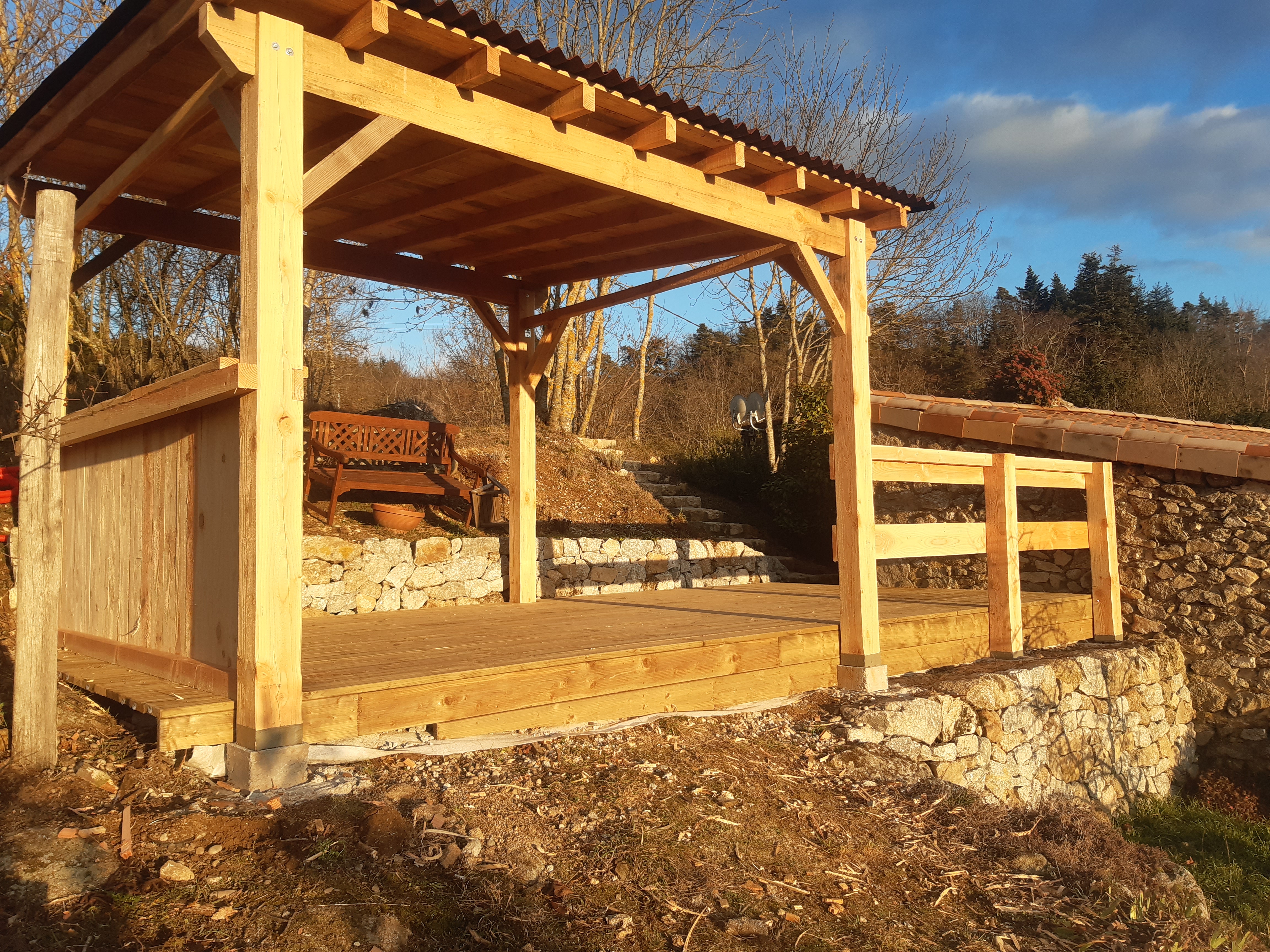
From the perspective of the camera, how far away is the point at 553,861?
114 inches

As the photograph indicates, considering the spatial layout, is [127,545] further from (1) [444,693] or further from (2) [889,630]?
(2) [889,630]

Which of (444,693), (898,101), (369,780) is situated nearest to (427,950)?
(369,780)

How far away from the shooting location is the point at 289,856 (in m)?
2.64

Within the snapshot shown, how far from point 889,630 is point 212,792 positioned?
160 inches

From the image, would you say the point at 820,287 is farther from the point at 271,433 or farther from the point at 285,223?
the point at 271,433

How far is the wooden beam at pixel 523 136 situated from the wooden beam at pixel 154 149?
0.29m

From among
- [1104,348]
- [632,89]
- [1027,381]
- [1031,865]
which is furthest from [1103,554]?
[1104,348]

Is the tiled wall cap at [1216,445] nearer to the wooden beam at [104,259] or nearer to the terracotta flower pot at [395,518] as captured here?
the terracotta flower pot at [395,518]

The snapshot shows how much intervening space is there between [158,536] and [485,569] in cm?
357

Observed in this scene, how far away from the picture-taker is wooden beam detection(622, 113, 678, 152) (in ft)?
14.3

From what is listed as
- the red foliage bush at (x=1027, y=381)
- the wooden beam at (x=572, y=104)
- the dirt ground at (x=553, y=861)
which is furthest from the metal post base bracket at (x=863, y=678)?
the red foliage bush at (x=1027, y=381)

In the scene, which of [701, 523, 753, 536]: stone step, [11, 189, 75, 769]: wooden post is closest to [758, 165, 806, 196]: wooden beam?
[11, 189, 75, 769]: wooden post

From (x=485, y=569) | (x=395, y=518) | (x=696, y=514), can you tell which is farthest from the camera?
(x=696, y=514)

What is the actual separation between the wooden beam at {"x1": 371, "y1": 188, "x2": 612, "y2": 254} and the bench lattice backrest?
1854 mm
